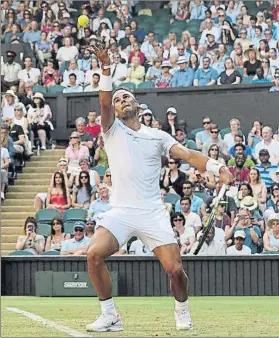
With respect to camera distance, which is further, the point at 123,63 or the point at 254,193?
the point at 123,63

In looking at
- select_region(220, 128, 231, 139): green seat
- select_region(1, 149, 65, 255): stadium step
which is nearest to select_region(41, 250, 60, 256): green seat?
select_region(1, 149, 65, 255): stadium step

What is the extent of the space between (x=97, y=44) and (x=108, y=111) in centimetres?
58

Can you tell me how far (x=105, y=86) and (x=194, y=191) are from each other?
10.7 m

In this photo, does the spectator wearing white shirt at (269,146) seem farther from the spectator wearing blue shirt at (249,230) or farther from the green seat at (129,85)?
the green seat at (129,85)

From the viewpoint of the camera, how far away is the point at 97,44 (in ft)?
30.4

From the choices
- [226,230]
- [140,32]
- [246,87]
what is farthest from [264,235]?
[140,32]

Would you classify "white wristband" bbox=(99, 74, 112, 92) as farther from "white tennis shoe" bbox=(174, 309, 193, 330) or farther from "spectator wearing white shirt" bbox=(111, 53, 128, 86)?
"spectator wearing white shirt" bbox=(111, 53, 128, 86)

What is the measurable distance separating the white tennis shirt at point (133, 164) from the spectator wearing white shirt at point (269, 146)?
35.4 ft

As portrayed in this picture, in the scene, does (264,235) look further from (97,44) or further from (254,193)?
(97,44)

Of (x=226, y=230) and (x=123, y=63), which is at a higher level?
(x=123, y=63)

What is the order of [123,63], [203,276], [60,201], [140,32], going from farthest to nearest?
1. [140,32]
2. [123,63]
3. [60,201]
4. [203,276]

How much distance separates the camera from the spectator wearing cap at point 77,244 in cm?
1789

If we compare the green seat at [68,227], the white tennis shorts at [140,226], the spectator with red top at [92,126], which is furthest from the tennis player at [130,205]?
the spectator with red top at [92,126]

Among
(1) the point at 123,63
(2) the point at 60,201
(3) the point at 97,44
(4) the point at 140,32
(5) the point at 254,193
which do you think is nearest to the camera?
(3) the point at 97,44
